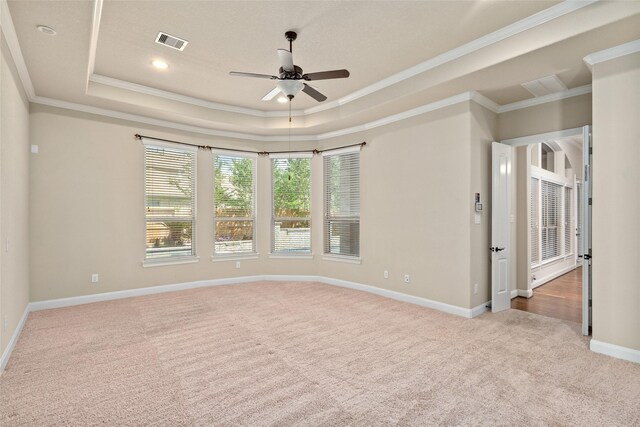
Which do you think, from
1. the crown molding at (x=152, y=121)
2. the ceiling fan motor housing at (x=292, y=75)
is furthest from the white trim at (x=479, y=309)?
the crown molding at (x=152, y=121)

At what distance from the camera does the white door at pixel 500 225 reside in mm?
4590

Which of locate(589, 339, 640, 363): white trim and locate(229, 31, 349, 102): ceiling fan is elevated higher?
locate(229, 31, 349, 102): ceiling fan

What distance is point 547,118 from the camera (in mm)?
4387

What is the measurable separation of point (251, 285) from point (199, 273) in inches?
38.0

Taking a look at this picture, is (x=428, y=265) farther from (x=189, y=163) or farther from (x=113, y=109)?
(x=113, y=109)

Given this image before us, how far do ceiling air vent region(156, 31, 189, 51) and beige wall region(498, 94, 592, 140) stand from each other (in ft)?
14.5

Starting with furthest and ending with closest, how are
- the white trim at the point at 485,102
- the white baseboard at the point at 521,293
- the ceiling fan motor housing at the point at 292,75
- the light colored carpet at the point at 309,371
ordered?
the white baseboard at the point at 521,293
the white trim at the point at 485,102
the ceiling fan motor housing at the point at 292,75
the light colored carpet at the point at 309,371

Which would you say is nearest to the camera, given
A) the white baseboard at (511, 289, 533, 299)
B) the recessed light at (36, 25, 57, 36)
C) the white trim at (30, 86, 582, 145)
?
the recessed light at (36, 25, 57, 36)

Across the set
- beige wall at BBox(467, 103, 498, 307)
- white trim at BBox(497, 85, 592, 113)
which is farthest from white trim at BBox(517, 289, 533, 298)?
white trim at BBox(497, 85, 592, 113)

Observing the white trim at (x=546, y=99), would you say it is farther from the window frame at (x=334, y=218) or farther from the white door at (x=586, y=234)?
the window frame at (x=334, y=218)

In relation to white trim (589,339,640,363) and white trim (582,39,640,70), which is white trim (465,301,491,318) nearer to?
white trim (589,339,640,363)

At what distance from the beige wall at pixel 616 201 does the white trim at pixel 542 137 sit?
1.01 m

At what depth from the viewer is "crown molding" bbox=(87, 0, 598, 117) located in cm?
296

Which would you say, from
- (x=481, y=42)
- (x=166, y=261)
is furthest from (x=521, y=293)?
(x=166, y=261)
